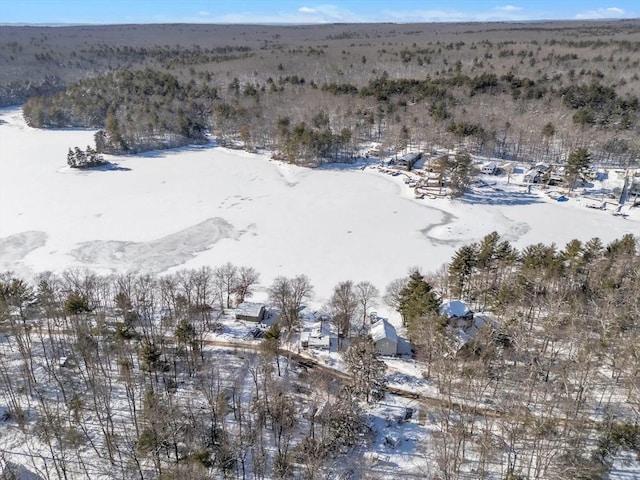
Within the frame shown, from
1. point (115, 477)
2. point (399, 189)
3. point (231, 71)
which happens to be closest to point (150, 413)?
point (115, 477)

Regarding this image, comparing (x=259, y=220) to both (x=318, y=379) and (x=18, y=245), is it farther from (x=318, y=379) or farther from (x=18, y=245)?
(x=318, y=379)

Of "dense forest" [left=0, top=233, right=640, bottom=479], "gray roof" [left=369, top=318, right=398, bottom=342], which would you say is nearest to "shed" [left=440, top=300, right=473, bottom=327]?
"dense forest" [left=0, top=233, right=640, bottom=479]

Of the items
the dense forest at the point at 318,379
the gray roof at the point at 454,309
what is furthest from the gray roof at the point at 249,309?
the gray roof at the point at 454,309

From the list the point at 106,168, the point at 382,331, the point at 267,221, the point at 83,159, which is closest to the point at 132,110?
the point at 83,159

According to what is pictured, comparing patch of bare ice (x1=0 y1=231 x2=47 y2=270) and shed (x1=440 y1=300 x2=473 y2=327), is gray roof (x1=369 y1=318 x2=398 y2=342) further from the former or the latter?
patch of bare ice (x1=0 y1=231 x2=47 y2=270)

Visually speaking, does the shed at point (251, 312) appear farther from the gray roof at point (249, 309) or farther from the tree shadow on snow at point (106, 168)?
the tree shadow on snow at point (106, 168)
